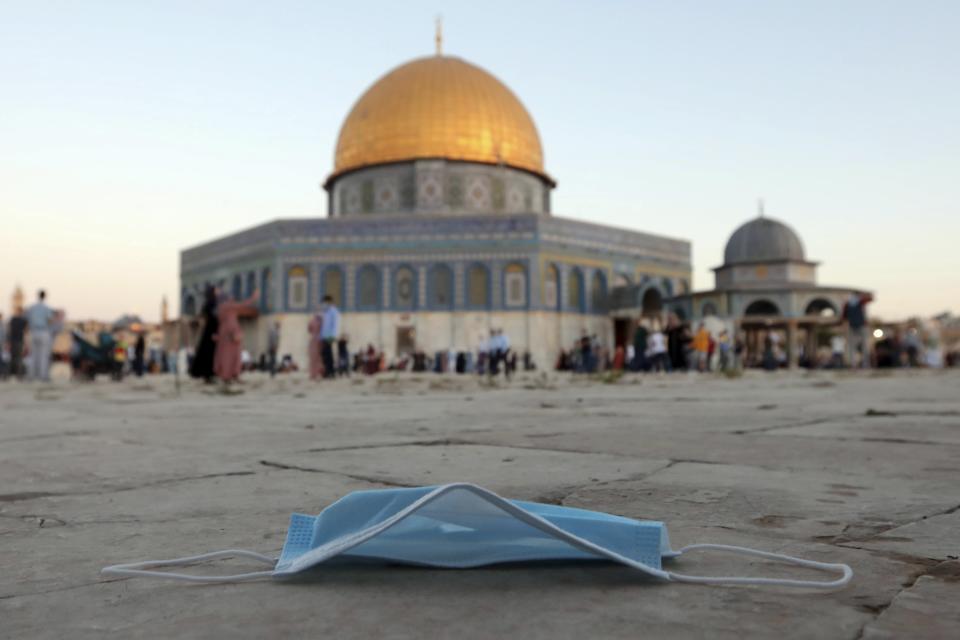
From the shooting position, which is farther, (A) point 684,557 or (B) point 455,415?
(B) point 455,415

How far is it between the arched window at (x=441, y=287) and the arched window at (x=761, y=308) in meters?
10.0

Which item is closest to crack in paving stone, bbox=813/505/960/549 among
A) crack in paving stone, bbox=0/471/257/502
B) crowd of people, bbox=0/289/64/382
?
crack in paving stone, bbox=0/471/257/502

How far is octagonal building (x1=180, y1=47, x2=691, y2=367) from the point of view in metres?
28.3

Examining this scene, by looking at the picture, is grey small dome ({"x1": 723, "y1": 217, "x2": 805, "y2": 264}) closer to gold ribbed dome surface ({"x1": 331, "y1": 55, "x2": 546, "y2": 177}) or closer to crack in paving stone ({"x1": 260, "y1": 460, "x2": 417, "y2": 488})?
gold ribbed dome surface ({"x1": 331, "y1": 55, "x2": 546, "y2": 177})

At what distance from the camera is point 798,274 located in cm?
3045

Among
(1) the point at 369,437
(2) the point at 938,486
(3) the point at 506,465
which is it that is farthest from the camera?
(1) the point at 369,437

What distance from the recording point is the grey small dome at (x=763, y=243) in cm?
3119

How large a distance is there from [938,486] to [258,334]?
29009 mm

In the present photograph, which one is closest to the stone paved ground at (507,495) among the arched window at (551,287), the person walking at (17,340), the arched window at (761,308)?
the person walking at (17,340)

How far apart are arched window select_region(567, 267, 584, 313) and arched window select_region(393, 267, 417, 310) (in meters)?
5.25

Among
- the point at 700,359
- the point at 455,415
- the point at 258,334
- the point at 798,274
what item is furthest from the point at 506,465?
the point at 798,274

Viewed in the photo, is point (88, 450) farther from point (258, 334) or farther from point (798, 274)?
point (798, 274)

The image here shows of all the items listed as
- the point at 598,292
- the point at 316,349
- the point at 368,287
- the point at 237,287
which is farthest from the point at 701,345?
the point at 237,287

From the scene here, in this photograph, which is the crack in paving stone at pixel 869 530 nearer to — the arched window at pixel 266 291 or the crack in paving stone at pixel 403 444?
the crack in paving stone at pixel 403 444
